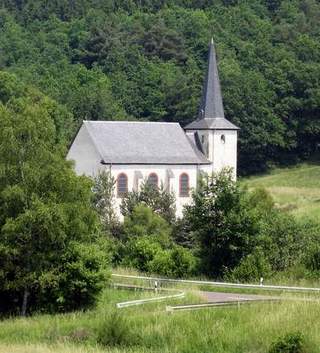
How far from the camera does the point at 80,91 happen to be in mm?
88375

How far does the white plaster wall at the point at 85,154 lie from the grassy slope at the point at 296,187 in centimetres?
1115

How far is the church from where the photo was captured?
62750mm

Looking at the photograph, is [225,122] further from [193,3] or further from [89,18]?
[193,3]

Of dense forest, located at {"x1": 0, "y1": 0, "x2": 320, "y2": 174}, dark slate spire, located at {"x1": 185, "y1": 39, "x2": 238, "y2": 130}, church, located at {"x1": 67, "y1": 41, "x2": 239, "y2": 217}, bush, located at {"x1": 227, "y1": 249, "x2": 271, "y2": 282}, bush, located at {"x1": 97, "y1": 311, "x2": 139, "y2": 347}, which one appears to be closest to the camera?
bush, located at {"x1": 97, "y1": 311, "x2": 139, "y2": 347}

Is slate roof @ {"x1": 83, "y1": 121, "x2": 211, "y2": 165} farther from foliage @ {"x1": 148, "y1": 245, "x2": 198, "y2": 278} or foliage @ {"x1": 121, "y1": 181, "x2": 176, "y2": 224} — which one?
foliage @ {"x1": 148, "y1": 245, "x2": 198, "y2": 278}

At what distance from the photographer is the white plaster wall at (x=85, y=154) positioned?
204ft

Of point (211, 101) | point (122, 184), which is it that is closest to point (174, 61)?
point (211, 101)

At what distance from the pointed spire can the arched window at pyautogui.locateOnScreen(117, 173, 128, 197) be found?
27.6 ft

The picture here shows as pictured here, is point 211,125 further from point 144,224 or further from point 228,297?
point 228,297

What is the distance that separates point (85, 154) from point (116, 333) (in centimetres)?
4087

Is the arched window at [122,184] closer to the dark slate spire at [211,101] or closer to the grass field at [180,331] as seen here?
the dark slate spire at [211,101]

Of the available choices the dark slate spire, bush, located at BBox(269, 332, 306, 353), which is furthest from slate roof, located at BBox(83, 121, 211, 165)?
bush, located at BBox(269, 332, 306, 353)

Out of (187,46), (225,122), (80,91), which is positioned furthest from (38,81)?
(225,122)

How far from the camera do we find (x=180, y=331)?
22.1m
